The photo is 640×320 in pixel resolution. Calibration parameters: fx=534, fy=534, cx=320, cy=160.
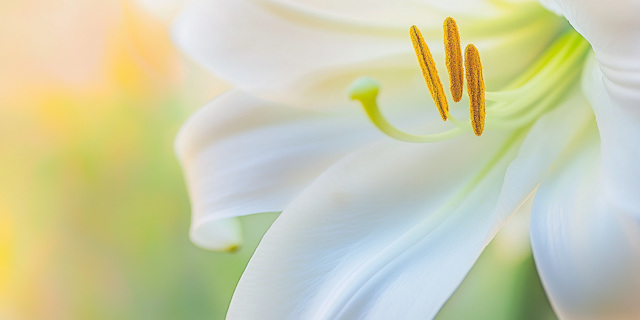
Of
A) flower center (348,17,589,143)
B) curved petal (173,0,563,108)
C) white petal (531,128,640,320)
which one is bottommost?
white petal (531,128,640,320)

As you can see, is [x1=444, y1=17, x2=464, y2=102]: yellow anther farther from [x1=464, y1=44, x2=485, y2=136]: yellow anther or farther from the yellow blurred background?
the yellow blurred background

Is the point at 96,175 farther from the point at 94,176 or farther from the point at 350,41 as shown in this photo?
the point at 350,41

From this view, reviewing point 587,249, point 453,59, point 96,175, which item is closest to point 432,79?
point 453,59

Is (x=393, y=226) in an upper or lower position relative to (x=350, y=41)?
lower

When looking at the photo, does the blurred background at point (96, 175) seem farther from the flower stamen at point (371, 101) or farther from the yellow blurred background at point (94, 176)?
the flower stamen at point (371, 101)

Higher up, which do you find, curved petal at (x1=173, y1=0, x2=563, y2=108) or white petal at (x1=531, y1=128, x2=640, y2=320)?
curved petal at (x1=173, y1=0, x2=563, y2=108)

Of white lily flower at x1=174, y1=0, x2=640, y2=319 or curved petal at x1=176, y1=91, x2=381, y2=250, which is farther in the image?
curved petal at x1=176, y1=91, x2=381, y2=250

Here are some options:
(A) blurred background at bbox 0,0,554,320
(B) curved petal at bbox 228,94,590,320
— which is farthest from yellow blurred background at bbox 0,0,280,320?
(B) curved petal at bbox 228,94,590,320
